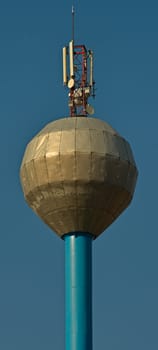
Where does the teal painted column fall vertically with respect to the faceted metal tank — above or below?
below

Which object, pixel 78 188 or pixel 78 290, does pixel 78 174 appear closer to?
pixel 78 188

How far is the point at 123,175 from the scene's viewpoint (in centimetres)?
4538

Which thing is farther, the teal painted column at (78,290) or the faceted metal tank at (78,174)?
the faceted metal tank at (78,174)

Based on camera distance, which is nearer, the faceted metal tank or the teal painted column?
the teal painted column

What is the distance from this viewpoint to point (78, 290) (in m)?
44.0

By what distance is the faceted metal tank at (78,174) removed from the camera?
44.2m

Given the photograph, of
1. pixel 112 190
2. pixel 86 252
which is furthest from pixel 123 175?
pixel 86 252

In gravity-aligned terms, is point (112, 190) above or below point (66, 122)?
below

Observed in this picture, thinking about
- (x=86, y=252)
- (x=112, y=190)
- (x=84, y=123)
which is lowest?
(x=86, y=252)

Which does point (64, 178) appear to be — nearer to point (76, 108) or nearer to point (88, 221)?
point (88, 221)

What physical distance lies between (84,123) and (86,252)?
6.01 m

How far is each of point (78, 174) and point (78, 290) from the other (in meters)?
5.25

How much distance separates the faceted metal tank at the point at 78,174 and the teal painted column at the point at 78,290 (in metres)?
0.72

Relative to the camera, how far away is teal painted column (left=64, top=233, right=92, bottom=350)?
4325 centimetres
